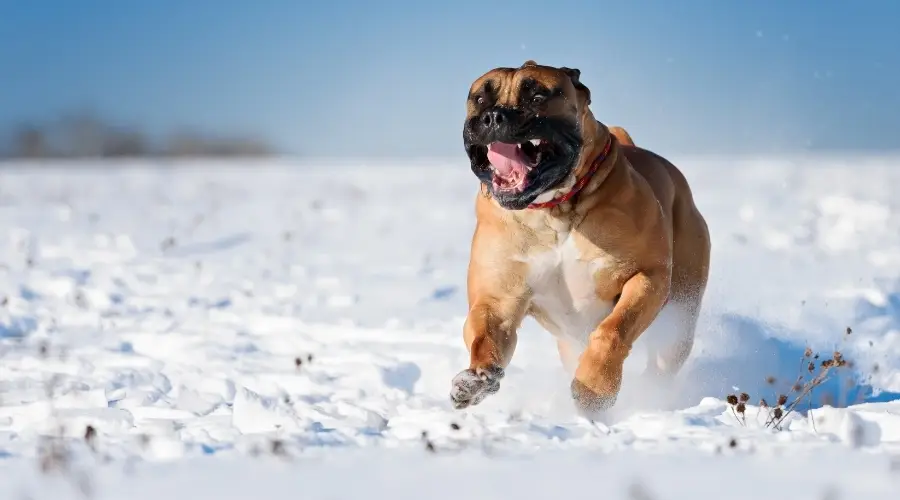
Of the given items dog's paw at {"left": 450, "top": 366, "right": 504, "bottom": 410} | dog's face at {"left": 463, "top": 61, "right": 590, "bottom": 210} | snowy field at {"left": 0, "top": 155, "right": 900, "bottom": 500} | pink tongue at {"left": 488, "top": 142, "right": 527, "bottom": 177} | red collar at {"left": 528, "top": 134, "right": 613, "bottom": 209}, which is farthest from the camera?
red collar at {"left": 528, "top": 134, "right": 613, "bottom": 209}

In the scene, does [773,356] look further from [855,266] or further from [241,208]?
[241,208]

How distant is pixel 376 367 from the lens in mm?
5191

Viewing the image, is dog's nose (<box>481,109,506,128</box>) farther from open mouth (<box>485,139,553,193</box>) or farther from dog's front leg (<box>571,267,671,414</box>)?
dog's front leg (<box>571,267,671,414</box>)

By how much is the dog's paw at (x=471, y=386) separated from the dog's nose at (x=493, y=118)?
914mm

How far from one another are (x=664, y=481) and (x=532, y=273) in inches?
75.1

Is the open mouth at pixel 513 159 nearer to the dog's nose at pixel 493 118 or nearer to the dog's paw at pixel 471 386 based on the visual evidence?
the dog's nose at pixel 493 118

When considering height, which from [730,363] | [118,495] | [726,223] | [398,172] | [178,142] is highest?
[178,142]

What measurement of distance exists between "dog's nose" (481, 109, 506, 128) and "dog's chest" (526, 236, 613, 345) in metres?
0.65

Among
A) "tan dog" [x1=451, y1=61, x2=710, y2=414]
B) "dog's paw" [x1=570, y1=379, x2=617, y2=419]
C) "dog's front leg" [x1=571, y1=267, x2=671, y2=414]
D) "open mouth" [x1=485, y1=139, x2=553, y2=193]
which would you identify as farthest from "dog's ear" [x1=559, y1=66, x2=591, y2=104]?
"dog's paw" [x1=570, y1=379, x2=617, y2=419]

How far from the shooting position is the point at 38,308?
22.2ft

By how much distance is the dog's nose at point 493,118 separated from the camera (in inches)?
146

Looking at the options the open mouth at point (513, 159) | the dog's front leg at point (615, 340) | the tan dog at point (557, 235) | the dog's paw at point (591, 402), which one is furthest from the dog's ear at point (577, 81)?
the dog's paw at point (591, 402)

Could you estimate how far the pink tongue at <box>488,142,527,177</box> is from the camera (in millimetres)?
3859

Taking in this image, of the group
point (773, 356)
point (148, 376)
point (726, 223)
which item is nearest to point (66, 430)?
point (148, 376)
